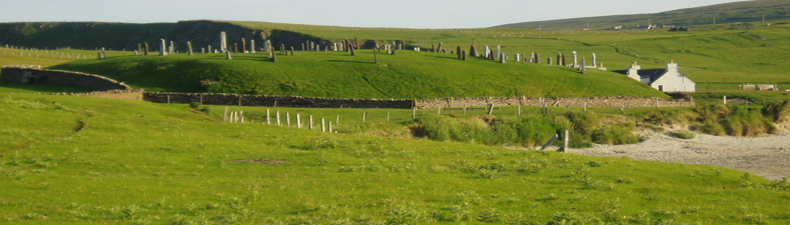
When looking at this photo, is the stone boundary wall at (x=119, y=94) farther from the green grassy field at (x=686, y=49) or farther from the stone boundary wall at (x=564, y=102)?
the green grassy field at (x=686, y=49)

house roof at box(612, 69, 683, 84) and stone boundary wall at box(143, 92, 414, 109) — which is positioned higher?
house roof at box(612, 69, 683, 84)

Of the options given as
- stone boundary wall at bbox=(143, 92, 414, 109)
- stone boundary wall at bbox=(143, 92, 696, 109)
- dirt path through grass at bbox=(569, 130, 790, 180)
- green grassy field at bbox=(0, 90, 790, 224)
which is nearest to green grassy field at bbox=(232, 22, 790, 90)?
dirt path through grass at bbox=(569, 130, 790, 180)

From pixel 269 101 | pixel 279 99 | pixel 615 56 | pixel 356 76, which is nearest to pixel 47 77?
pixel 269 101

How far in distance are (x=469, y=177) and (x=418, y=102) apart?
38966mm

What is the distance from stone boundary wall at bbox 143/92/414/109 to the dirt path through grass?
2021 cm

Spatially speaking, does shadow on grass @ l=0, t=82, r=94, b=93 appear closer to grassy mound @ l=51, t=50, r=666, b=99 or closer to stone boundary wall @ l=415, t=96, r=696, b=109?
grassy mound @ l=51, t=50, r=666, b=99

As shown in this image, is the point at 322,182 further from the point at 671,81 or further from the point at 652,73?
the point at 652,73

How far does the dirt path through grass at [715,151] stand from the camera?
51241 mm

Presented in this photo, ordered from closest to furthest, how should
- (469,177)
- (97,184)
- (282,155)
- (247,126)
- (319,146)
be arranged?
(97,184) → (469,177) → (282,155) → (319,146) → (247,126)

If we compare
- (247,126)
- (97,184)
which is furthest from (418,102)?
(97,184)

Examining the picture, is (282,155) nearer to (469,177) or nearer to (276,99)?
(469,177)

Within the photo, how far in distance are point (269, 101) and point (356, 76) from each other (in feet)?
51.0

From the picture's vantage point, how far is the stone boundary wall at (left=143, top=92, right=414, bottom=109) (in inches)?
2586

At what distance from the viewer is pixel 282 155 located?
31109mm
